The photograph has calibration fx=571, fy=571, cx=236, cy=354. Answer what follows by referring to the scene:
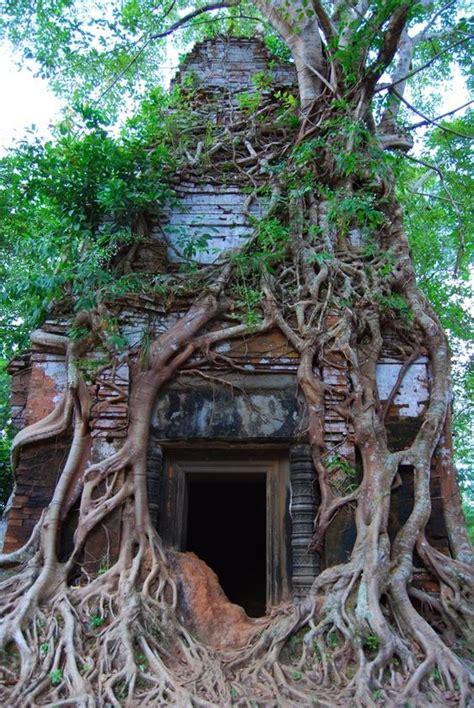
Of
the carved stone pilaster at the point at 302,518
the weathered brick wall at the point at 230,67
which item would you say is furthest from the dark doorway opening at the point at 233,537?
the weathered brick wall at the point at 230,67

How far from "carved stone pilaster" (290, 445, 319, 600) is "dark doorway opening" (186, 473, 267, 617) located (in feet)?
8.89

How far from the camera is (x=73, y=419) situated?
439 cm

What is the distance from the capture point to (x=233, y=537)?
7945 millimetres

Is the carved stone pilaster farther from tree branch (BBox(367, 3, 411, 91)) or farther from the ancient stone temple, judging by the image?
tree branch (BBox(367, 3, 411, 91))

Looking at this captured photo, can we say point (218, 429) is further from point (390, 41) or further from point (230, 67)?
point (230, 67)

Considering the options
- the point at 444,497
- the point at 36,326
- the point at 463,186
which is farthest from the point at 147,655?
the point at 463,186

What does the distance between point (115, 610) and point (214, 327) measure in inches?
87.1

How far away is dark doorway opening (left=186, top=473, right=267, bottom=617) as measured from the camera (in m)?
7.13

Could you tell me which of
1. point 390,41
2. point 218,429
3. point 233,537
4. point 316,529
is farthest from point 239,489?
point 390,41

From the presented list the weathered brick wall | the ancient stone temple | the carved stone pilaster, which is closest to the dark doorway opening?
the ancient stone temple

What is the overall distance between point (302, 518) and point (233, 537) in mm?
4166

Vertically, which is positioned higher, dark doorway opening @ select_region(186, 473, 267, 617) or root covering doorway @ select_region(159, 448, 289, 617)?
root covering doorway @ select_region(159, 448, 289, 617)

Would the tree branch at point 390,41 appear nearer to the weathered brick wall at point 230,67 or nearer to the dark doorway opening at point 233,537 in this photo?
the weathered brick wall at point 230,67

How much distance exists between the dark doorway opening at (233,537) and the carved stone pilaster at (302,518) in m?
2.71
